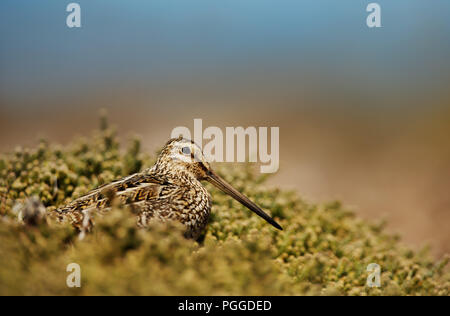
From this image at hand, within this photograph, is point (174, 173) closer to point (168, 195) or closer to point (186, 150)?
point (186, 150)

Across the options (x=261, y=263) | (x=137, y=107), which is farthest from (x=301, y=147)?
(x=261, y=263)

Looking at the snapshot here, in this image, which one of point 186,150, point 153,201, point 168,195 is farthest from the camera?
point 186,150

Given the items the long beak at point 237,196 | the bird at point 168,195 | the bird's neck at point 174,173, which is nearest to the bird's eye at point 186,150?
the bird at point 168,195

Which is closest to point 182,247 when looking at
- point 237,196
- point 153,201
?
point 153,201

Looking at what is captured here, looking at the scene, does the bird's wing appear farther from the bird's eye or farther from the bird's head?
the bird's eye

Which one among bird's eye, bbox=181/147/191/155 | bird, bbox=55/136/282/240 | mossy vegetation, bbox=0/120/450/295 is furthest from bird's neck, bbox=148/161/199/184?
mossy vegetation, bbox=0/120/450/295

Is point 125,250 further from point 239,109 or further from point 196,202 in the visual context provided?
point 239,109
